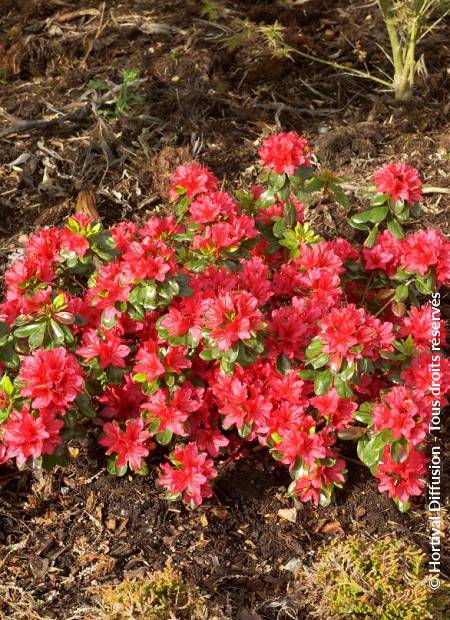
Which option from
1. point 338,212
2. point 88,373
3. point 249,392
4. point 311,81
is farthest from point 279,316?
point 311,81

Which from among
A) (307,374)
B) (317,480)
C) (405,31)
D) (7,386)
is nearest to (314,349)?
(307,374)

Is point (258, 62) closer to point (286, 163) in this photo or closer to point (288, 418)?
point (286, 163)

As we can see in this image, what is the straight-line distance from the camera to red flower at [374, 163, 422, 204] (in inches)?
116

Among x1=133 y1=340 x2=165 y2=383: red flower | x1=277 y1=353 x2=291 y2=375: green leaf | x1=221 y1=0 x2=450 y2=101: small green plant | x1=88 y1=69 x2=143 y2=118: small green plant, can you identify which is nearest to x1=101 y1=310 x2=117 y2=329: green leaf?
A: x1=133 y1=340 x2=165 y2=383: red flower

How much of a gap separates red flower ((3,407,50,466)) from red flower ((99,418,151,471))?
1.19 feet

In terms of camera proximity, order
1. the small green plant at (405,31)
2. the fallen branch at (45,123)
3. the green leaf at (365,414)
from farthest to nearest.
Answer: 1. the fallen branch at (45,123)
2. the small green plant at (405,31)
3. the green leaf at (365,414)

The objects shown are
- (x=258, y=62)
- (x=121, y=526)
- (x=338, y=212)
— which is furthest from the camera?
(x=258, y=62)

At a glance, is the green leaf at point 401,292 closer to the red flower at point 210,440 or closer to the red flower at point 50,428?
the red flower at point 210,440

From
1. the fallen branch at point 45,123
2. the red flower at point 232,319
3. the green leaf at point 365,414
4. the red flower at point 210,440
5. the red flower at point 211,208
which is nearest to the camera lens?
the red flower at point 232,319

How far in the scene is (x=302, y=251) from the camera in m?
3.05

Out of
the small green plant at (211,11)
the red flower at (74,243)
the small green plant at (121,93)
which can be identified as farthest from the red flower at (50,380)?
the small green plant at (211,11)

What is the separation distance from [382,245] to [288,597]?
1357 millimetres

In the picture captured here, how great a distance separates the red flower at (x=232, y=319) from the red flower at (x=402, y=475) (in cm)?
66

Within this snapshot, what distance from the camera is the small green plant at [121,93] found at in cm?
468
